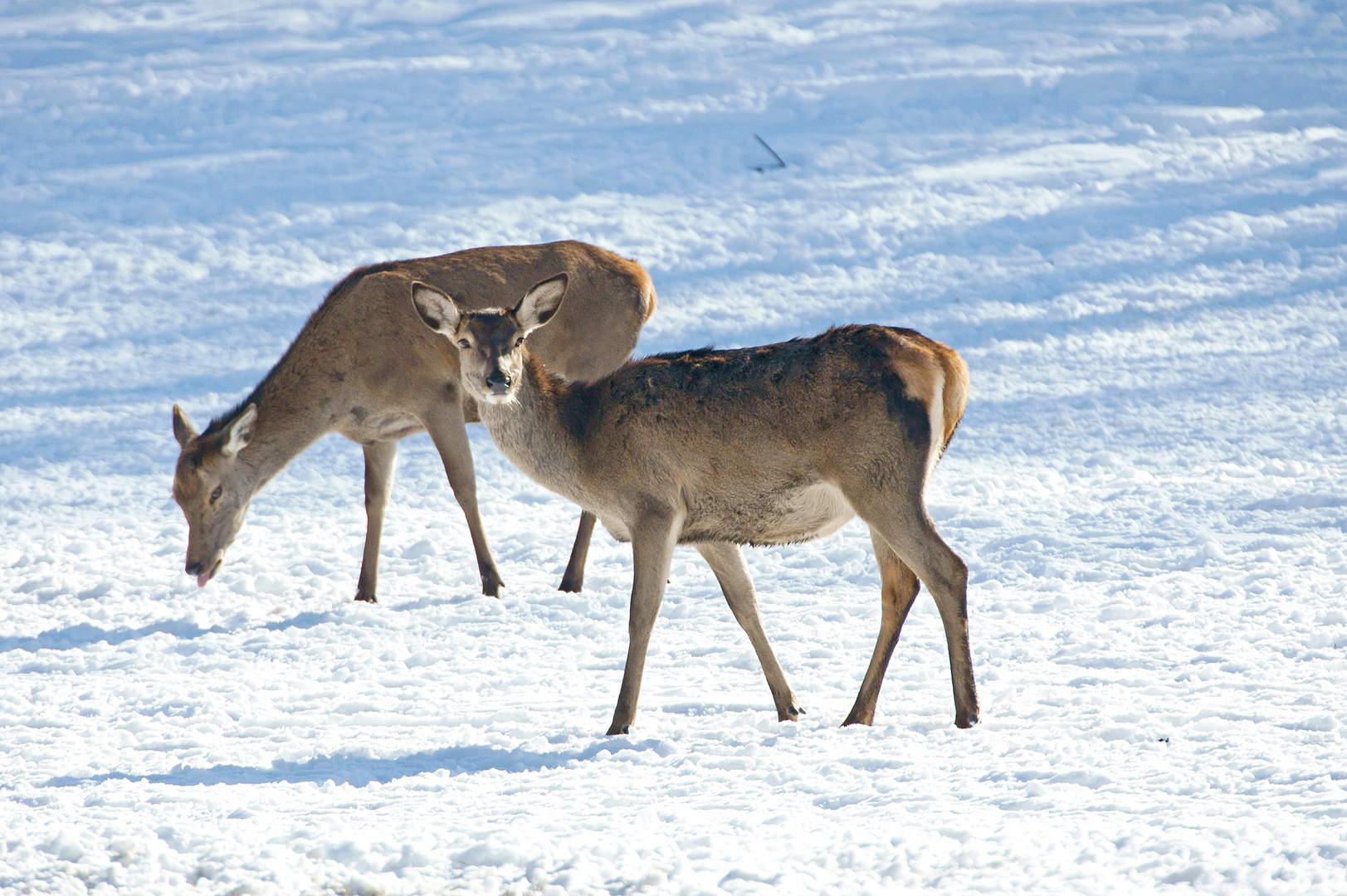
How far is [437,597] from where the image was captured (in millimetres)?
9203

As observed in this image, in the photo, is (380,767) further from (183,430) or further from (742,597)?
(183,430)

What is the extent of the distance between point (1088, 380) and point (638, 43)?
10895 mm

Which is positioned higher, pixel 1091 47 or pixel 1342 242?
pixel 1091 47

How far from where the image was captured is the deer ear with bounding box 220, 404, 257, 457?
9188mm

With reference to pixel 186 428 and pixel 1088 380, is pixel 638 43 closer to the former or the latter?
pixel 1088 380

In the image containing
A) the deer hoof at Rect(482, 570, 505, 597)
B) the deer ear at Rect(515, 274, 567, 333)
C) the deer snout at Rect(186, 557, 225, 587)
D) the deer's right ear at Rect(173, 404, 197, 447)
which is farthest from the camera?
the deer's right ear at Rect(173, 404, 197, 447)

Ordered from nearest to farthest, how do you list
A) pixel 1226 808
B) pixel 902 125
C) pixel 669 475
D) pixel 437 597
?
pixel 1226 808
pixel 669 475
pixel 437 597
pixel 902 125

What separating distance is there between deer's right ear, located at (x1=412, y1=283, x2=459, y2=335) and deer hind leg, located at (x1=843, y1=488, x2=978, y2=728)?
237 centimetres

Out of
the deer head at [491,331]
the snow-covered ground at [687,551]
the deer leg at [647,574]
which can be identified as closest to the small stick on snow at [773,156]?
the snow-covered ground at [687,551]

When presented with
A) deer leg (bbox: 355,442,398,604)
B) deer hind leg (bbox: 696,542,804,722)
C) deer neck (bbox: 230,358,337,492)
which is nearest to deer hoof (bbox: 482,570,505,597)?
deer leg (bbox: 355,442,398,604)

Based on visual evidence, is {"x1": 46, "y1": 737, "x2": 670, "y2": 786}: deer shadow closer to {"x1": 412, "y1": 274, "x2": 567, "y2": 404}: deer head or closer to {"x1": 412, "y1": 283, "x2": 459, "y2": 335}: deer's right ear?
{"x1": 412, "y1": 274, "x2": 567, "y2": 404}: deer head

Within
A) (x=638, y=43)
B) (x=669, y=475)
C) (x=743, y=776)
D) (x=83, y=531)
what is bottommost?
(x=83, y=531)

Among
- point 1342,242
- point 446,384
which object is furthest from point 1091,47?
point 446,384

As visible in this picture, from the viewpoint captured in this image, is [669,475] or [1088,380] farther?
[1088,380]
